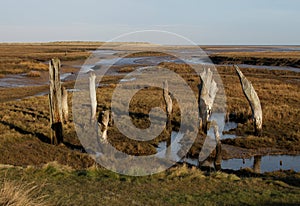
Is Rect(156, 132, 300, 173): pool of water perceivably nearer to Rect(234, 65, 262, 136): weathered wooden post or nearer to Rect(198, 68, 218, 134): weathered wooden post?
Rect(234, 65, 262, 136): weathered wooden post

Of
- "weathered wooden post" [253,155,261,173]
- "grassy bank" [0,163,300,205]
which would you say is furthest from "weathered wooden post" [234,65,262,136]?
"grassy bank" [0,163,300,205]

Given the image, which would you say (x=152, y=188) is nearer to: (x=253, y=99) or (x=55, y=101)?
(x=55, y=101)

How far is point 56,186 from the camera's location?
9914 mm

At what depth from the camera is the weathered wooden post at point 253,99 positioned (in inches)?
781

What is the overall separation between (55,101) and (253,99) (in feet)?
33.9

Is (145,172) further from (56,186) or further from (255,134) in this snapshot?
(255,134)

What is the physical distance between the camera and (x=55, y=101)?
17.3 m

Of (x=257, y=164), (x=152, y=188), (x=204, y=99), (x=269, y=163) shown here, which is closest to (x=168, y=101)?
(x=204, y=99)

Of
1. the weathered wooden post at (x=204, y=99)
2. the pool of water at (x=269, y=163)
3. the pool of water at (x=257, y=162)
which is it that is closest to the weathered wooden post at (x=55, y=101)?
the pool of water at (x=257, y=162)

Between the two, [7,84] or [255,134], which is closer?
[255,134]

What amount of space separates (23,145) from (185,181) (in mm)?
9539

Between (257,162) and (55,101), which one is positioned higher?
(55,101)

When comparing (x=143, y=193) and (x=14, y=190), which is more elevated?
(x=14, y=190)

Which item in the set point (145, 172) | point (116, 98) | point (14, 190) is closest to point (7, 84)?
point (116, 98)
